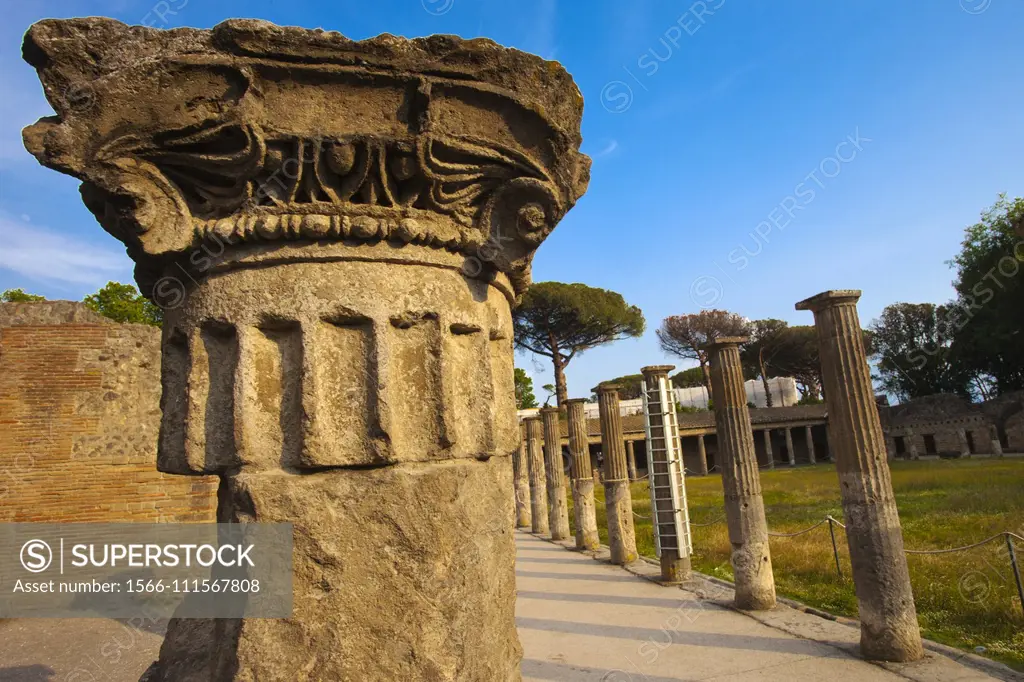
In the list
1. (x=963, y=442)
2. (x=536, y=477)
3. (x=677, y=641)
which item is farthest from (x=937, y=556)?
(x=963, y=442)

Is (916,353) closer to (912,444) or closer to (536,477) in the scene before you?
(912,444)

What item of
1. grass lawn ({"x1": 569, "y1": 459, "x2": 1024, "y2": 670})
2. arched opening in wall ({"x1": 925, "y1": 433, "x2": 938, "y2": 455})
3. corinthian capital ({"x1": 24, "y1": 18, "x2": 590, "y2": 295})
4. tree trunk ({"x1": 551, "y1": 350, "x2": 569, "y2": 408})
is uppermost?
tree trunk ({"x1": 551, "y1": 350, "x2": 569, "y2": 408})

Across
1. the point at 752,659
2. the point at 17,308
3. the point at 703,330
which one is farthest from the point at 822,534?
the point at 703,330

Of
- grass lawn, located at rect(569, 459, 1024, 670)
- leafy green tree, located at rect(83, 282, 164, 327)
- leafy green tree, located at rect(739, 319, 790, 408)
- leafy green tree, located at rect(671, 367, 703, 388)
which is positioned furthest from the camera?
leafy green tree, located at rect(671, 367, 703, 388)

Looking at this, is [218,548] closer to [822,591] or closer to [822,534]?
[822,591]

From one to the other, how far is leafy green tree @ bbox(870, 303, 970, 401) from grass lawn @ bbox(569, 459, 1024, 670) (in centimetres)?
2078

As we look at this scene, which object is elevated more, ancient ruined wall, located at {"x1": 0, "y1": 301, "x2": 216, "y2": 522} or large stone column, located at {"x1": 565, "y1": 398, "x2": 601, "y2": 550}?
ancient ruined wall, located at {"x1": 0, "y1": 301, "x2": 216, "y2": 522}

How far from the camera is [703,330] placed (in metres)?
46.7

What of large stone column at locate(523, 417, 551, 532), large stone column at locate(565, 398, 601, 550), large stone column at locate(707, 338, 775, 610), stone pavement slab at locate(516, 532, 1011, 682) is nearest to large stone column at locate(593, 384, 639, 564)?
large stone column at locate(565, 398, 601, 550)

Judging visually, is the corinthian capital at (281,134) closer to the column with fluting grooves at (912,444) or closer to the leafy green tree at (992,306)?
the leafy green tree at (992,306)

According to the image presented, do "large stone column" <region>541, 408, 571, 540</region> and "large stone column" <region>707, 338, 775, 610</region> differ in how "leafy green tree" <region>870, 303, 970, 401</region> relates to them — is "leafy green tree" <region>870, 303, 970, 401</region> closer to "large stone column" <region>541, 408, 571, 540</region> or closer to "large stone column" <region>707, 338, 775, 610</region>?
"large stone column" <region>541, 408, 571, 540</region>

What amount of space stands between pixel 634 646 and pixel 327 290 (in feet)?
15.9

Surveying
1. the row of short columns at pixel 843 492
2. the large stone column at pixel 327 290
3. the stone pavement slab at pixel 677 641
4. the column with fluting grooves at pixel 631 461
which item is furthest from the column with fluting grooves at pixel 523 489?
the column with fluting grooves at pixel 631 461

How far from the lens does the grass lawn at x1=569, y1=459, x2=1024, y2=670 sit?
18.0 ft
